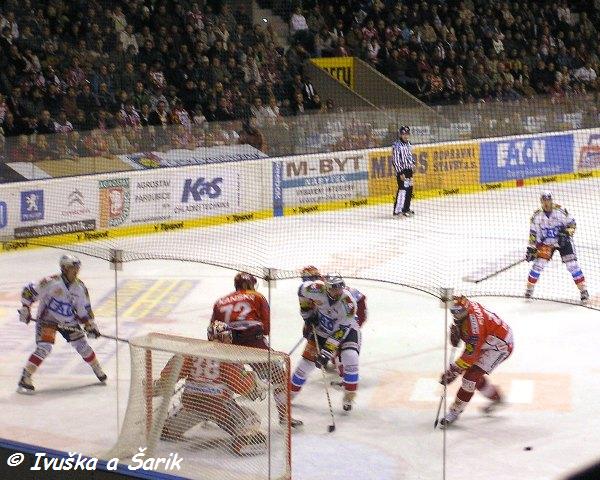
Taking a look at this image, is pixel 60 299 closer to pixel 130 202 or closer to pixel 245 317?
pixel 245 317

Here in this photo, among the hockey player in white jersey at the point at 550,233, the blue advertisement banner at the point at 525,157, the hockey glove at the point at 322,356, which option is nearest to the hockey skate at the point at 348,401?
the hockey glove at the point at 322,356

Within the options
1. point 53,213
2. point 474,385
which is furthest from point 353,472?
point 53,213

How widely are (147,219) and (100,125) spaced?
1679mm

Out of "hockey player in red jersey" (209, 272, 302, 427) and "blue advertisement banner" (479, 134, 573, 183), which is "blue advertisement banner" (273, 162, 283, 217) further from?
"hockey player in red jersey" (209, 272, 302, 427)

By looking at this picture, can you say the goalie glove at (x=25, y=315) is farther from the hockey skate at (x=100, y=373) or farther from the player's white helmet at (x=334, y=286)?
the player's white helmet at (x=334, y=286)

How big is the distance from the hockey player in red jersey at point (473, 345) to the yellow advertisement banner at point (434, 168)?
10.0 meters

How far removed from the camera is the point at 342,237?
49.9 feet

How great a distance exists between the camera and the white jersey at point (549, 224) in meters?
11.2

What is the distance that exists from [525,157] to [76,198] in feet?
26.1

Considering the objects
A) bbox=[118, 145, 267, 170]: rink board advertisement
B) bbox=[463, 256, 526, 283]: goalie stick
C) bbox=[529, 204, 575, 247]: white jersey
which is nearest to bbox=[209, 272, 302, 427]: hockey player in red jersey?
bbox=[529, 204, 575, 247]: white jersey

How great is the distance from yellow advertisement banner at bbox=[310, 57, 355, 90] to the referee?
15.6ft

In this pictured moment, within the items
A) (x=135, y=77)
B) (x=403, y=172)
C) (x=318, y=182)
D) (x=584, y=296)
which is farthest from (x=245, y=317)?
(x=135, y=77)

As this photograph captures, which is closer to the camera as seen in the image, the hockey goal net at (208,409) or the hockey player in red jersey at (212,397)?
the hockey goal net at (208,409)

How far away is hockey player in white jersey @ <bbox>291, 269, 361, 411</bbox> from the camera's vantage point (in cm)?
783
